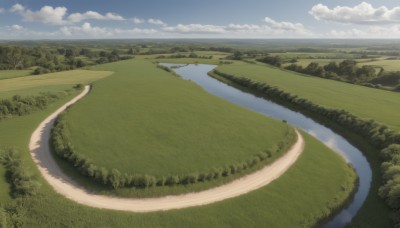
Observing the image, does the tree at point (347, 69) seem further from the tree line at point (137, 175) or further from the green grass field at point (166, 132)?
the tree line at point (137, 175)

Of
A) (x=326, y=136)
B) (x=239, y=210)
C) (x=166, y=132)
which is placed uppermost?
(x=166, y=132)

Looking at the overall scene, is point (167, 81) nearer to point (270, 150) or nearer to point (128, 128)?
point (128, 128)

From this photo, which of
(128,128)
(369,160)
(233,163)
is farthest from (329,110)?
(128,128)

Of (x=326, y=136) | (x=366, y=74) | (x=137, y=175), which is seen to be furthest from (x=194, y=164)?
(x=366, y=74)

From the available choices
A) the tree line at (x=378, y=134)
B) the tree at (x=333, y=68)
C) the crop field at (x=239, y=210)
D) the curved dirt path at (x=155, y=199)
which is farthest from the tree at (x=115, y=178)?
the tree at (x=333, y=68)

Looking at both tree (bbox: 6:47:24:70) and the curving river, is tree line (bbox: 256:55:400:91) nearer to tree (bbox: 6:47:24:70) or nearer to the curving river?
the curving river

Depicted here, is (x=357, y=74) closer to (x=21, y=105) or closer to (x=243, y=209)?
(x=243, y=209)
